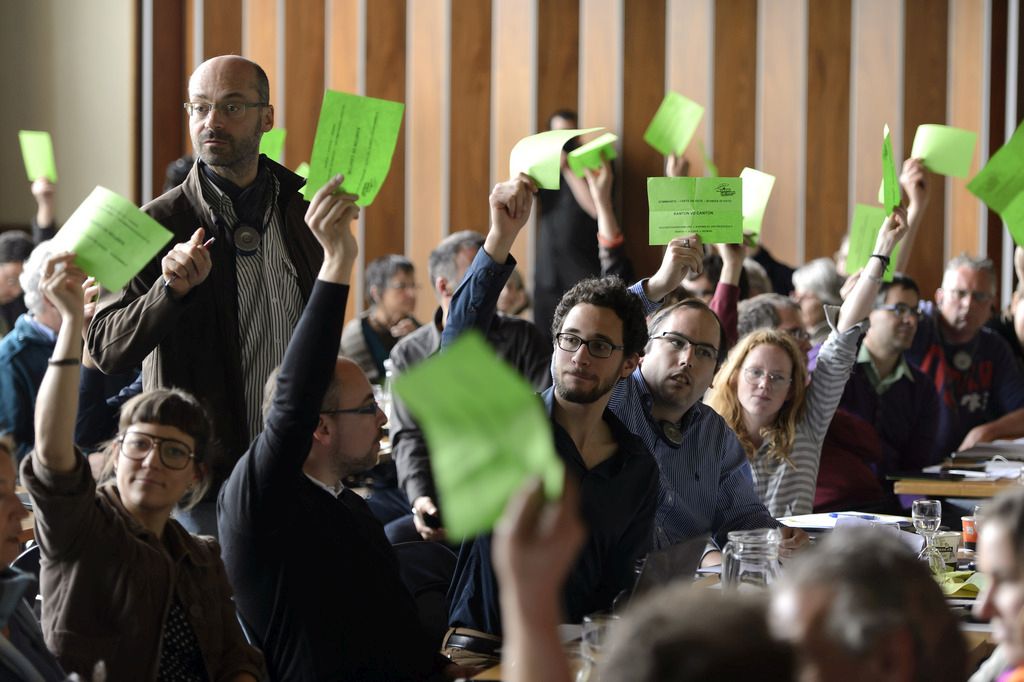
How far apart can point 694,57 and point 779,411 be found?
14.3 feet

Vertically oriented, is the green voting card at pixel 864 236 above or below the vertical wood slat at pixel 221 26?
below

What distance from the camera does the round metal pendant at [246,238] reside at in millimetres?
3111

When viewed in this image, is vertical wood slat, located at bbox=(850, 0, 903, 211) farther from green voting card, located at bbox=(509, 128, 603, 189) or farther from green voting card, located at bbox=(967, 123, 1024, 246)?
green voting card, located at bbox=(509, 128, 603, 189)

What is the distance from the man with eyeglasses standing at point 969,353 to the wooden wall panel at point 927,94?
1.65 m

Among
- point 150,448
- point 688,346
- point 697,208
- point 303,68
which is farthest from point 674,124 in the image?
point 303,68

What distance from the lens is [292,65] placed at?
8.43 m

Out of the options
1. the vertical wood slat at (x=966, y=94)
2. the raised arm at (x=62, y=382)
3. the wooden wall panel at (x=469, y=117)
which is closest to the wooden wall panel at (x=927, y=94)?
the vertical wood slat at (x=966, y=94)

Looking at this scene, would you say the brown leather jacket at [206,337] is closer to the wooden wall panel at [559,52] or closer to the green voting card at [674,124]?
the green voting card at [674,124]

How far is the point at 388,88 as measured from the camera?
8.37 metres

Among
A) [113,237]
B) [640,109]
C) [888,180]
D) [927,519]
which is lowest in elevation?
[927,519]

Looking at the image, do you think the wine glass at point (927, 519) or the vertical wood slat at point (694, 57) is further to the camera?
the vertical wood slat at point (694, 57)

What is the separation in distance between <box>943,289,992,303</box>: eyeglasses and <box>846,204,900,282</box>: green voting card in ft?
6.24

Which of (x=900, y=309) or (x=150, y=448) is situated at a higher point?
(x=900, y=309)

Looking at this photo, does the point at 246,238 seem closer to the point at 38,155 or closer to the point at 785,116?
the point at 38,155
